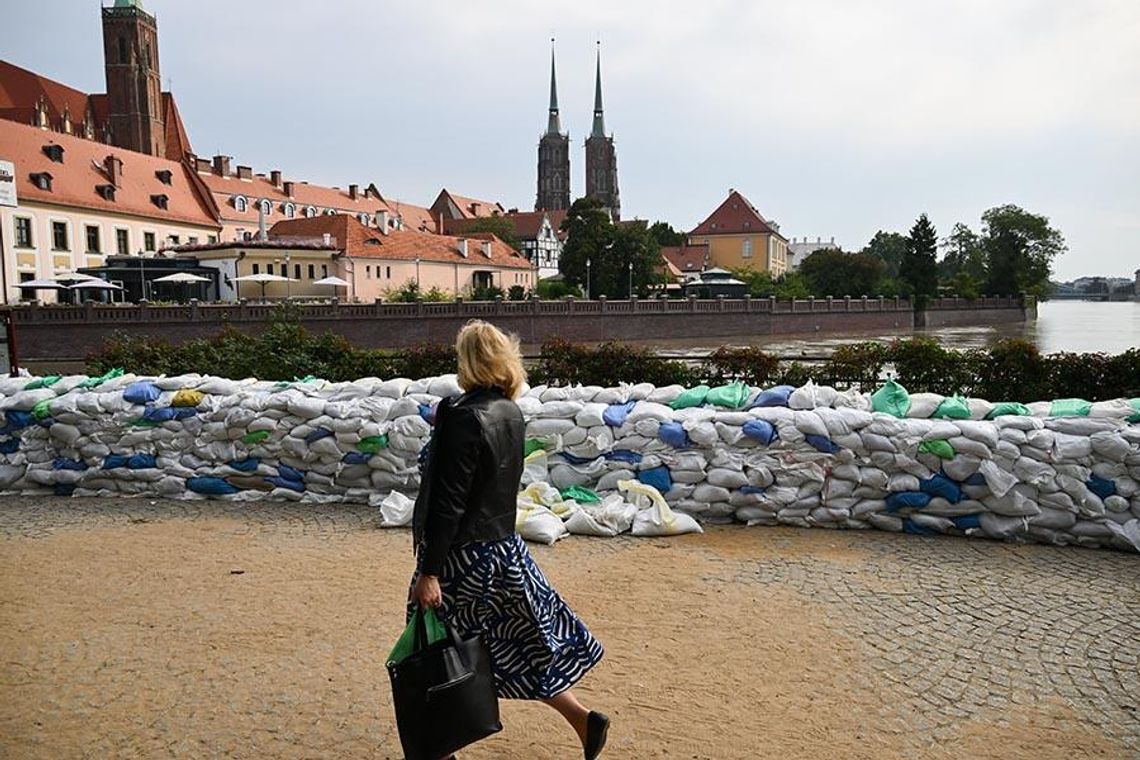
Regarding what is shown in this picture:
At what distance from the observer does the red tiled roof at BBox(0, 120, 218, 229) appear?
48.3m

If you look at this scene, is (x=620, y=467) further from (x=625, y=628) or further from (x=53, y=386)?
(x=53, y=386)

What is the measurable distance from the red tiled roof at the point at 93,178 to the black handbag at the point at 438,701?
172 feet

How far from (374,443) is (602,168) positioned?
122526 millimetres

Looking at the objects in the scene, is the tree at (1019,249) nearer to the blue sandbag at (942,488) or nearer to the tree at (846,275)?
the tree at (846,275)

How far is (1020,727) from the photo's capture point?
3.49 m

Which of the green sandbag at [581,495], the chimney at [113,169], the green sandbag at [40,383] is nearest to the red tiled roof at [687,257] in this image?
the chimney at [113,169]

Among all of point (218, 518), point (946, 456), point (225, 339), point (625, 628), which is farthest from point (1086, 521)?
point (225, 339)

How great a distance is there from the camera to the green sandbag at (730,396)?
692 cm

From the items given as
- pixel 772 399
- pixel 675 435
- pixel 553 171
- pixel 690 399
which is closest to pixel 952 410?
pixel 772 399

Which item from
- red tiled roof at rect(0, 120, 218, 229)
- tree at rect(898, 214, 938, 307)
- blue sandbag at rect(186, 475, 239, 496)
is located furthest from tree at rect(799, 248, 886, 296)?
blue sandbag at rect(186, 475, 239, 496)

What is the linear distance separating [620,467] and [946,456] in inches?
92.3

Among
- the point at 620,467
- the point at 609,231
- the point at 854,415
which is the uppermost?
the point at 609,231

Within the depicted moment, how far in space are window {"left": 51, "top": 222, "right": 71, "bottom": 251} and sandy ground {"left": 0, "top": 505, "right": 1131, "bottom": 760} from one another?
163 feet

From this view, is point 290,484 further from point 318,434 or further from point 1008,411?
point 1008,411
